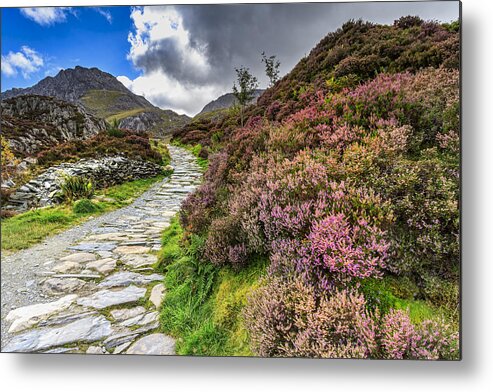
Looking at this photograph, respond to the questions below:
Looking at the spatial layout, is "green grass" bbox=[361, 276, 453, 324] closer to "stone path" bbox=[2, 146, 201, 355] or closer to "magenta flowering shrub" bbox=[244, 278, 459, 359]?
"magenta flowering shrub" bbox=[244, 278, 459, 359]

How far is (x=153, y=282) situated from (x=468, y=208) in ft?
11.2

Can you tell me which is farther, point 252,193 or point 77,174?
point 77,174

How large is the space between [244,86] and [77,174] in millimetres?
3781

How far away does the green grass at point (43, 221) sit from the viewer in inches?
140

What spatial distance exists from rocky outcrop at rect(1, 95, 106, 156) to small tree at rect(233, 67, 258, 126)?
8.32 feet

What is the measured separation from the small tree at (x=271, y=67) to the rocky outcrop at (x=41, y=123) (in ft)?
9.71

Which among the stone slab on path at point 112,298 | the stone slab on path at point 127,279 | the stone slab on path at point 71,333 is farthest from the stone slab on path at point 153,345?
the stone slab on path at point 127,279

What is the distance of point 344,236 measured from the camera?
7.89ft

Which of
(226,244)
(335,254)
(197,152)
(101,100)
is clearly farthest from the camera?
(197,152)

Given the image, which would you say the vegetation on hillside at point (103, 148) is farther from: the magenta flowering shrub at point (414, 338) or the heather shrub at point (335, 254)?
the magenta flowering shrub at point (414, 338)

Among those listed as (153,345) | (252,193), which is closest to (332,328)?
(252,193)

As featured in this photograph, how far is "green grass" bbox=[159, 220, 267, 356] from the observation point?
266 centimetres

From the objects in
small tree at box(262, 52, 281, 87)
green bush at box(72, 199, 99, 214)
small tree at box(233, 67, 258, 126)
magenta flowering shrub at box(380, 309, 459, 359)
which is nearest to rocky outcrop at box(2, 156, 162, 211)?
green bush at box(72, 199, 99, 214)

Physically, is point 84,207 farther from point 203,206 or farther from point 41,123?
point 203,206
